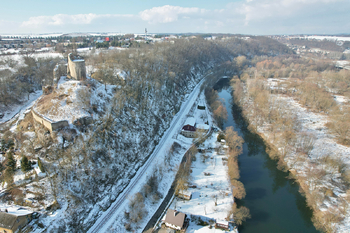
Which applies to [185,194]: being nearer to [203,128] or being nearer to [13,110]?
[203,128]

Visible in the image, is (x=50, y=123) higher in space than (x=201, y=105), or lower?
higher

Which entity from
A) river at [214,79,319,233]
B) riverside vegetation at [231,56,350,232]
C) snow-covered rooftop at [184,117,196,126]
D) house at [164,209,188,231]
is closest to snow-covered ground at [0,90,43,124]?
snow-covered rooftop at [184,117,196,126]

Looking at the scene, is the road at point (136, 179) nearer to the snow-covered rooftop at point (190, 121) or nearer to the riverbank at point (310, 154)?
the snow-covered rooftop at point (190, 121)

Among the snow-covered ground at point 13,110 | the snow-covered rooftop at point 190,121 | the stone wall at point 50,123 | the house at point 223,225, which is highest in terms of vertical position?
the stone wall at point 50,123

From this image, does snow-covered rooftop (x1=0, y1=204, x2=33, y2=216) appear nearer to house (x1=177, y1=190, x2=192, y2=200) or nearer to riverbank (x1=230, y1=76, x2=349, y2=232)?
house (x1=177, y1=190, x2=192, y2=200)

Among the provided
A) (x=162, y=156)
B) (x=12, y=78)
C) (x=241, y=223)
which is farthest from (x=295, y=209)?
(x=12, y=78)

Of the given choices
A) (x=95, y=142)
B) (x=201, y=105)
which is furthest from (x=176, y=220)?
(x=201, y=105)

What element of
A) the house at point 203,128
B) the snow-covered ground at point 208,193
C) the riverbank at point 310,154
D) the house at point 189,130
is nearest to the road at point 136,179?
the house at point 189,130
